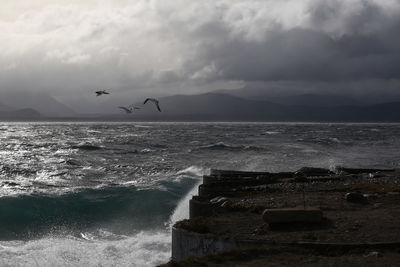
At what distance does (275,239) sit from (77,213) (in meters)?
17.2

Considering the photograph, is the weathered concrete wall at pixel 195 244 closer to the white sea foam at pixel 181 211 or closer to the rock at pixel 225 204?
the rock at pixel 225 204

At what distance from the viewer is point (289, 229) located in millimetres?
13031

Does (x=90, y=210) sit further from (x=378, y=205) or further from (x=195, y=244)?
(x=195, y=244)

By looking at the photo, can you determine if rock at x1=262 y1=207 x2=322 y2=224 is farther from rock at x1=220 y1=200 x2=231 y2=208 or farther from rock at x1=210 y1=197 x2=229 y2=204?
rock at x1=210 y1=197 x2=229 y2=204

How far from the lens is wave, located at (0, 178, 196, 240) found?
25.1m

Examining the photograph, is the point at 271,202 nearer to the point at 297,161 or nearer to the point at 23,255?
the point at 23,255

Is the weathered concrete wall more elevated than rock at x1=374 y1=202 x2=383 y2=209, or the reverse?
rock at x1=374 y1=202 x2=383 y2=209

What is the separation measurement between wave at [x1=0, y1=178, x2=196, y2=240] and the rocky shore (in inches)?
290

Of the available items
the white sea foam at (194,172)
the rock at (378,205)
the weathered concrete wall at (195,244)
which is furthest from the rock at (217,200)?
the white sea foam at (194,172)

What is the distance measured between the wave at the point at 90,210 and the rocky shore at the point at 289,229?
7364mm

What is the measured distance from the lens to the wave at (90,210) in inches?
987

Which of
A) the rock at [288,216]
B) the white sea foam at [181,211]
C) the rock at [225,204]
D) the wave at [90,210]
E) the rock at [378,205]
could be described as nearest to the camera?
the rock at [288,216]

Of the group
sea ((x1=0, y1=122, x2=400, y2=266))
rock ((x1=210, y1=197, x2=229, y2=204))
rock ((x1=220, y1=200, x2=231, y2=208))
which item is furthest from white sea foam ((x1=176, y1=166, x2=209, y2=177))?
rock ((x1=220, y1=200, x2=231, y2=208))

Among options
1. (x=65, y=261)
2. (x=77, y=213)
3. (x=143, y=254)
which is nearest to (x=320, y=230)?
(x=143, y=254)
